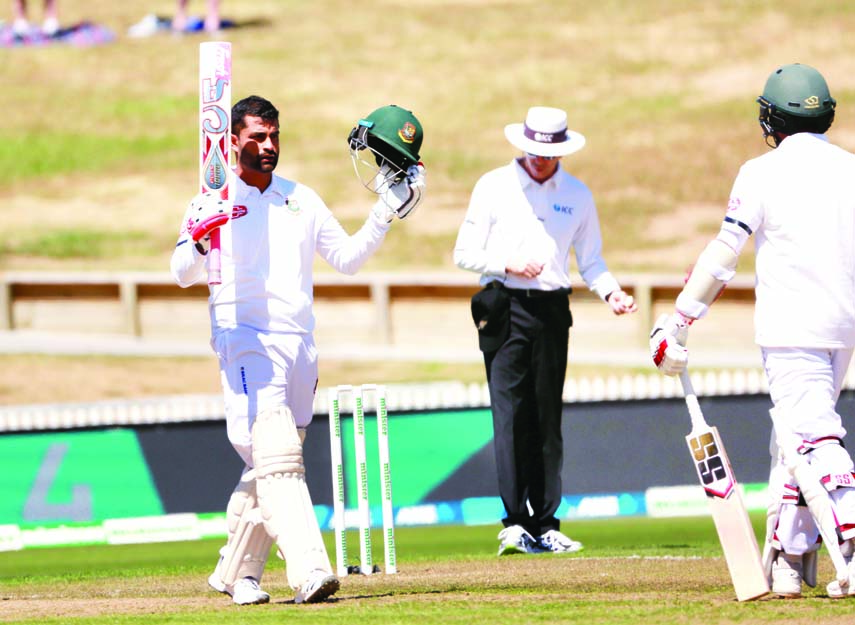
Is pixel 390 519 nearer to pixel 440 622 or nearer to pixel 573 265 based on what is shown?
pixel 440 622

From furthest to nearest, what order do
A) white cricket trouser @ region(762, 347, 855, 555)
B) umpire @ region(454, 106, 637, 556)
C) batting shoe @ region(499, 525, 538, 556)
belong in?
umpire @ region(454, 106, 637, 556) → batting shoe @ region(499, 525, 538, 556) → white cricket trouser @ region(762, 347, 855, 555)

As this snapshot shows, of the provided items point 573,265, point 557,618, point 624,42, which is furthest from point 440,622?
point 624,42

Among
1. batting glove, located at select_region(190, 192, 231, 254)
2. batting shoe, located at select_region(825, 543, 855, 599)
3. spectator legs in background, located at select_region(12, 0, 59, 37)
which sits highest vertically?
spectator legs in background, located at select_region(12, 0, 59, 37)

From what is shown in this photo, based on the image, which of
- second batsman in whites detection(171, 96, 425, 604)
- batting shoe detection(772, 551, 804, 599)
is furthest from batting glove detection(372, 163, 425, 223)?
batting shoe detection(772, 551, 804, 599)

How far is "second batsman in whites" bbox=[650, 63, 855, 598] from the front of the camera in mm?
5715

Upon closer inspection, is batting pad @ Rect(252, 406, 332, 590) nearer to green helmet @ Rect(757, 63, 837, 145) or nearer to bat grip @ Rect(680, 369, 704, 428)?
bat grip @ Rect(680, 369, 704, 428)

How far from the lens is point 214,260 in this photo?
6137 mm

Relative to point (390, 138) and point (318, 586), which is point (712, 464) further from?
point (390, 138)

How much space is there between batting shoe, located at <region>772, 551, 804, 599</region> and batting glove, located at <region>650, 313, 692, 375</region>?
78 cm

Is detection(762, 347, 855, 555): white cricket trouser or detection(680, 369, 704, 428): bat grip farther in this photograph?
detection(680, 369, 704, 428): bat grip

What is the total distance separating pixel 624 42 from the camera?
131 feet

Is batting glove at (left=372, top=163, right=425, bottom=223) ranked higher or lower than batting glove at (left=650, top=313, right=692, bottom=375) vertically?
higher

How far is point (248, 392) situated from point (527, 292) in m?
2.53

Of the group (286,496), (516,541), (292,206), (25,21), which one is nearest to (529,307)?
(516,541)
